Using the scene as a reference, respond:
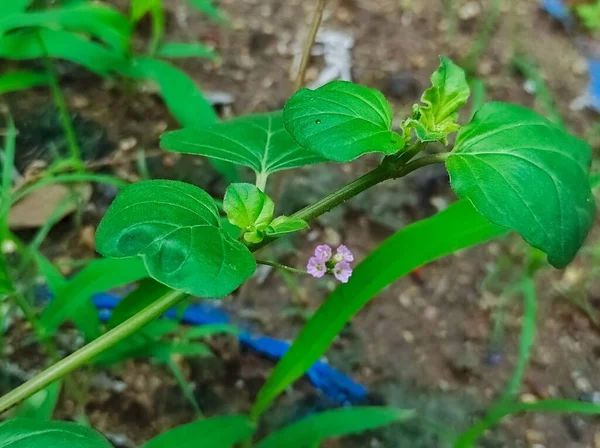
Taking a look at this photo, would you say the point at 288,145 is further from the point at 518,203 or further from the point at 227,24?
the point at 227,24

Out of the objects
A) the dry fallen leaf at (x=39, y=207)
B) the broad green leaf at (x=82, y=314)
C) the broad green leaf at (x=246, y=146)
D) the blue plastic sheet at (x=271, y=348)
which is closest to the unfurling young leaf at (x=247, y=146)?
the broad green leaf at (x=246, y=146)

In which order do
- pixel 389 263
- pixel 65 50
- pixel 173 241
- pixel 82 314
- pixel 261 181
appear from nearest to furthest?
pixel 173 241, pixel 261 181, pixel 389 263, pixel 82 314, pixel 65 50

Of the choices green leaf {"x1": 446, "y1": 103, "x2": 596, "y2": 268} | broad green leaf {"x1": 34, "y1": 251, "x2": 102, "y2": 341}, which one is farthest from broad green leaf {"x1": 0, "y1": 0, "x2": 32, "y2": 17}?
green leaf {"x1": 446, "y1": 103, "x2": 596, "y2": 268}

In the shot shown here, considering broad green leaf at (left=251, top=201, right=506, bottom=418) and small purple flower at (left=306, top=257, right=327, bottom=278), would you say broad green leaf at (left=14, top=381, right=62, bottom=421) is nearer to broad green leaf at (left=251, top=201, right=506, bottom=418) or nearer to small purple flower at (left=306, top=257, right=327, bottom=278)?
broad green leaf at (left=251, top=201, right=506, bottom=418)

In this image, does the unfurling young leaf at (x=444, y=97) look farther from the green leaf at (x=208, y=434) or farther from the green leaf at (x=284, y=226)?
the green leaf at (x=208, y=434)

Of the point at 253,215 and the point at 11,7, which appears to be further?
the point at 11,7

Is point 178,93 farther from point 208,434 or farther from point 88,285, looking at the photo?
point 208,434

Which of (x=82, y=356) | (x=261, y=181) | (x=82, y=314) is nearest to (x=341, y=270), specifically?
(x=261, y=181)
